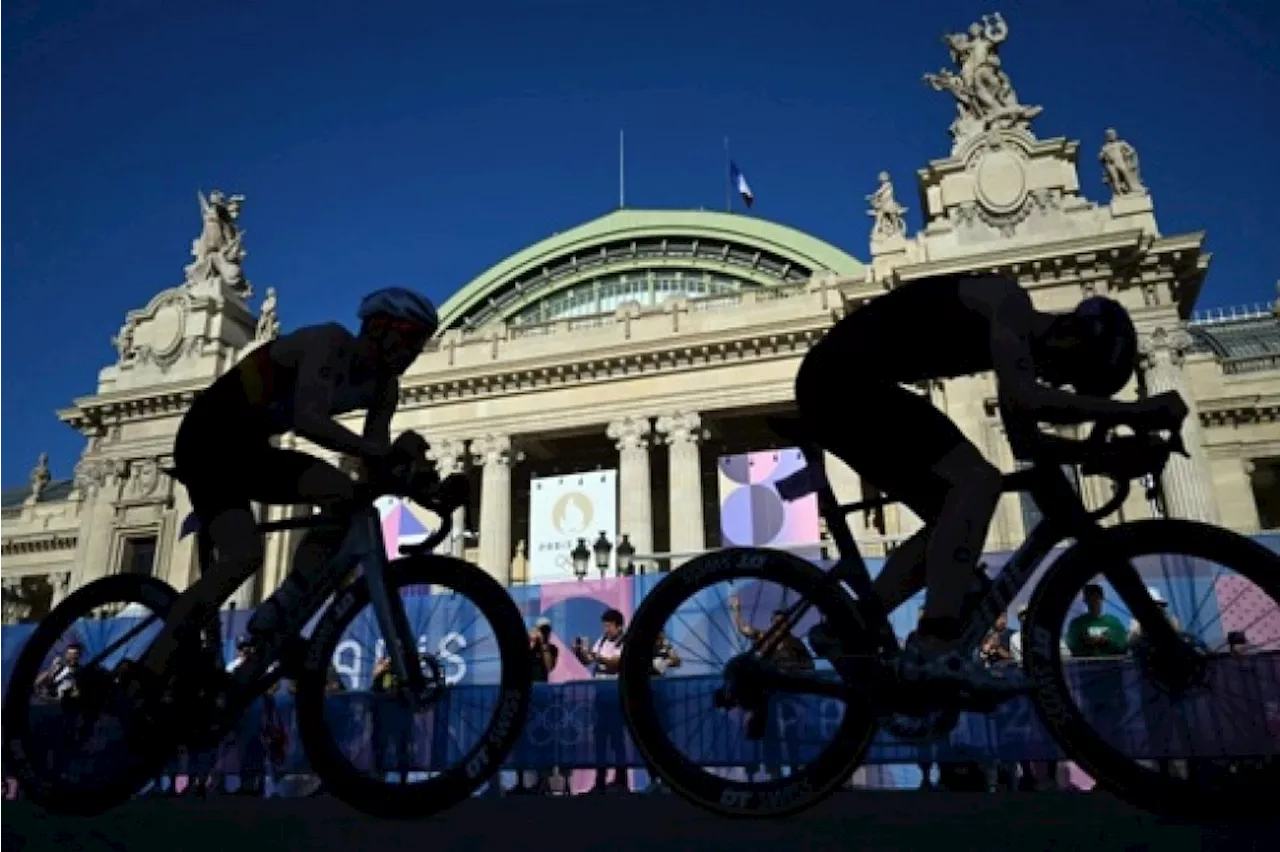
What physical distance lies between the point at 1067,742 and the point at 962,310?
70.3 inches

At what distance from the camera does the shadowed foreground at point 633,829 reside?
272cm

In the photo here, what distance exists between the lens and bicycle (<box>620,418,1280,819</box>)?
334 centimetres

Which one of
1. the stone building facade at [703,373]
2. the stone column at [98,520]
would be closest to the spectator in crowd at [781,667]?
the stone building facade at [703,373]

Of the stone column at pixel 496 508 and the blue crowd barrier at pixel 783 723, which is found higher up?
the stone column at pixel 496 508

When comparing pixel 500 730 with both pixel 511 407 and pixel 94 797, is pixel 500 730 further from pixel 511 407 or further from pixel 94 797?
pixel 511 407

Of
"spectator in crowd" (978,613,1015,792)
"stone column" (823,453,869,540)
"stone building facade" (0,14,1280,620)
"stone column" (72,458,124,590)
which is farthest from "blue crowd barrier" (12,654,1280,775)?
"stone column" (72,458,124,590)

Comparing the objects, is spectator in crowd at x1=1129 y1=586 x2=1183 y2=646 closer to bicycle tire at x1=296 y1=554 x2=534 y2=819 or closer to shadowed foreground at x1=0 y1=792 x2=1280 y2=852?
shadowed foreground at x1=0 y1=792 x2=1280 y2=852

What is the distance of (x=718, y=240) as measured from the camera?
1971 inches

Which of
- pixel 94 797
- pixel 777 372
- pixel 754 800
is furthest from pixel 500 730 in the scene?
pixel 777 372

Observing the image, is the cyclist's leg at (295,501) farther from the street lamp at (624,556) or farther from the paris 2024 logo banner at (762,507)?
the paris 2024 logo banner at (762,507)

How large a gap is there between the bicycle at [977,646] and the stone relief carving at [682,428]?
2561cm

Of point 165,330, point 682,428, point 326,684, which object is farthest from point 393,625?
point 165,330

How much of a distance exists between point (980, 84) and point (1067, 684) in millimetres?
31084

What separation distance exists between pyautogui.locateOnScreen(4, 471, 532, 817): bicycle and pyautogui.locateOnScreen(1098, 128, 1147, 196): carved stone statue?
28.7 m
